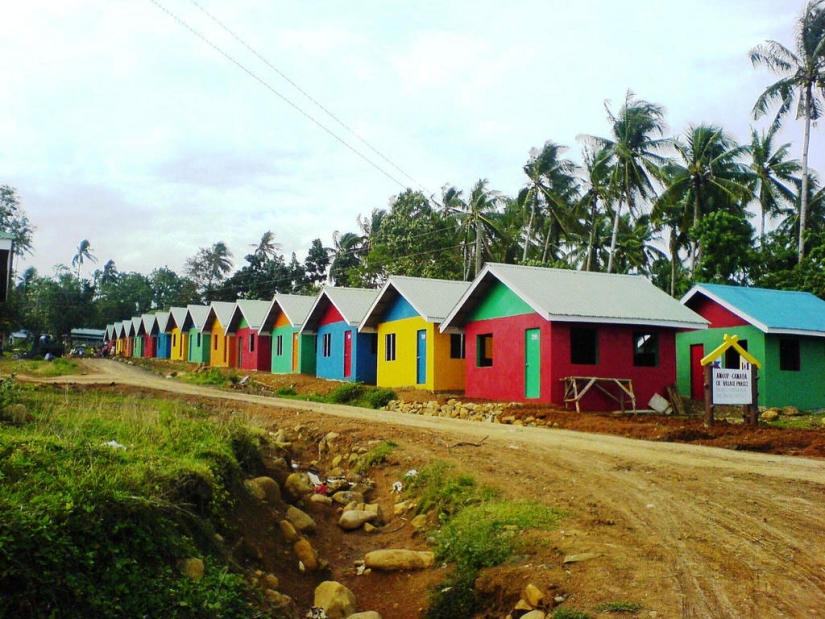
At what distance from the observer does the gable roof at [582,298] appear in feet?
67.6

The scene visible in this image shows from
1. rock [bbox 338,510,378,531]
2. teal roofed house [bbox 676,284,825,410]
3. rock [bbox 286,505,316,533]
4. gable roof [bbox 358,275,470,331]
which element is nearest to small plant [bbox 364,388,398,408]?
gable roof [bbox 358,275,470,331]

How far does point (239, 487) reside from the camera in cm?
888

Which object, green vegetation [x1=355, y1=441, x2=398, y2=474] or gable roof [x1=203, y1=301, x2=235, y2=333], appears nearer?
green vegetation [x1=355, y1=441, x2=398, y2=474]

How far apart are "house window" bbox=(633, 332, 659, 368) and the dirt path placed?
9038mm

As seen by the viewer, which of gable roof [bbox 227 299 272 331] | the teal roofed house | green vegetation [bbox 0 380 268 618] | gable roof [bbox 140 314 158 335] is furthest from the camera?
gable roof [bbox 140 314 158 335]

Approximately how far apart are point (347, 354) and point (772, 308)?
16.5m

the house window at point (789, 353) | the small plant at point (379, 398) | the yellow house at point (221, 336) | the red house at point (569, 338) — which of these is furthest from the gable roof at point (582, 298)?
the yellow house at point (221, 336)

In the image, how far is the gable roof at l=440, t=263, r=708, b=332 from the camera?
20609mm

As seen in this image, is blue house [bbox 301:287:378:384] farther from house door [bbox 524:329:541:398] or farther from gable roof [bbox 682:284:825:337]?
gable roof [bbox 682:284:825:337]

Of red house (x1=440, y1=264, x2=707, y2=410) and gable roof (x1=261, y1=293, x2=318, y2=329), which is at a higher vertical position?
gable roof (x1=261, y1=293, x2=318, y2=329)

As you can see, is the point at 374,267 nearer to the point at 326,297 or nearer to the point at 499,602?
the point at 326,297

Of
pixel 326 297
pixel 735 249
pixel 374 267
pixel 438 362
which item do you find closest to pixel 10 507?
pixel 438 362

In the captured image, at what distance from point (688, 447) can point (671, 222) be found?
32712 mm

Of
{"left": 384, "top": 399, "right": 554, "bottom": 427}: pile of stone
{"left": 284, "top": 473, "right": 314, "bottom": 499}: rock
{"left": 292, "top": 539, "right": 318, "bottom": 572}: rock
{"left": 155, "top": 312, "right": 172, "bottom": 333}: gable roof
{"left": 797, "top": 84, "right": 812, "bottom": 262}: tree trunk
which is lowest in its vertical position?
{"left": 292, "top": 539, "right": 318, "bottom": 572}: rock
